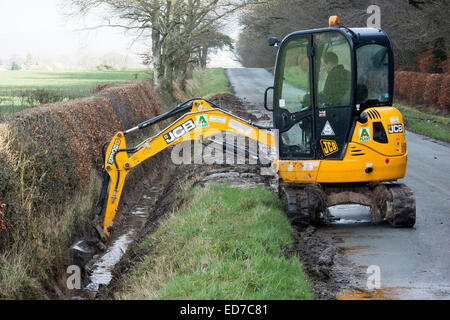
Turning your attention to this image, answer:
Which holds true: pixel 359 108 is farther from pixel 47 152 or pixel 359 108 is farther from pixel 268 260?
pixel 47 152

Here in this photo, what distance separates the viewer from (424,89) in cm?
3020

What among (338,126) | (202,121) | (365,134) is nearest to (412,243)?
(365,134)

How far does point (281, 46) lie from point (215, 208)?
2.98 meters

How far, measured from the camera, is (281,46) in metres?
10.1

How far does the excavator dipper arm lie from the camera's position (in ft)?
35.2

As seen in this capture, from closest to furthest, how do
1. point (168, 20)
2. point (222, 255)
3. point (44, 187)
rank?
point (222, 255) < point (44, 187) < point (168, 20)

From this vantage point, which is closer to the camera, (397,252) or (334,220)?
(397,252)

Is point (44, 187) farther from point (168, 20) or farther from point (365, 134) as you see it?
point (168, 20)

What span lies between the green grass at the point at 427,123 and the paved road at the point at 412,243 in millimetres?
7369

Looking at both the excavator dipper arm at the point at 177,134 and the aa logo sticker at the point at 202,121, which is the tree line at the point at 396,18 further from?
the aa logo sticker at the point at 202,121

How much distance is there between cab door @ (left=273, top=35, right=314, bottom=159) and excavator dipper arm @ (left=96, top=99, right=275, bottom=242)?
0.40 metres

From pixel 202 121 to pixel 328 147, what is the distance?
233 centimetres

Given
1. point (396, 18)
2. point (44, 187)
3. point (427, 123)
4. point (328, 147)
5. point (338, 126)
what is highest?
point (396, 18)
